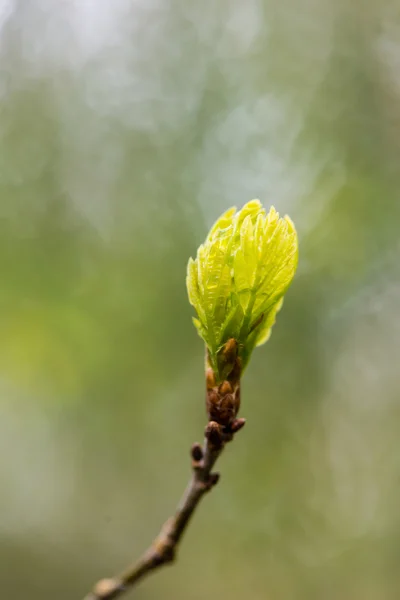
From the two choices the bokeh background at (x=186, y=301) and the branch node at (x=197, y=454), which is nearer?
the branch node at (x=197, y=454)

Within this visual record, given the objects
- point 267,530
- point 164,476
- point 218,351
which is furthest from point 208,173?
point 218,351

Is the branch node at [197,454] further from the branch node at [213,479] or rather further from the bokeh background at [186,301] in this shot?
the bokeh background at [186,301]

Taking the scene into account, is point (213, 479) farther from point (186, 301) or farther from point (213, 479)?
point (186, 301)

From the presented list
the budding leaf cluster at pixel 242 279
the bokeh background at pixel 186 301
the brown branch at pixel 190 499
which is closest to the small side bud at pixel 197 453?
the brown branch at pixel 190 499

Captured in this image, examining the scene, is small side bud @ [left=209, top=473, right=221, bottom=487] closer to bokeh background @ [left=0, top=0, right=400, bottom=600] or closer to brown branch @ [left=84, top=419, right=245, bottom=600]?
brown branch @ [left=84, top=419, right=245, bottom=600]

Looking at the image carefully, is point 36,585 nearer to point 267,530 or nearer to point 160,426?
point 160,426

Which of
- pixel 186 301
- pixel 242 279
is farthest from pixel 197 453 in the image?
pixel 186 301
